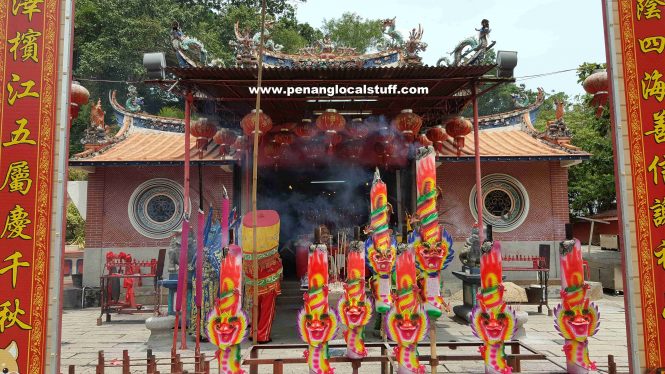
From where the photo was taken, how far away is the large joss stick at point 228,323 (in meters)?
4.13

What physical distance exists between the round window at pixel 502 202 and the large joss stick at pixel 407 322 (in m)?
7.49

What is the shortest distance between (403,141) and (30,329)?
662 cm

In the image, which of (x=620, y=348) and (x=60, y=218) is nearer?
(x=60, y=218)

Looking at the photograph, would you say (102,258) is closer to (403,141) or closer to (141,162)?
(141,162)

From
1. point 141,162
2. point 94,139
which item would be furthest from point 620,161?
point 94,139

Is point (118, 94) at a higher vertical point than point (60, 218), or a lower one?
higher

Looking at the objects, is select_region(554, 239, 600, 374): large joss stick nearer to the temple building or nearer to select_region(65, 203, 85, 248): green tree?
the temple building

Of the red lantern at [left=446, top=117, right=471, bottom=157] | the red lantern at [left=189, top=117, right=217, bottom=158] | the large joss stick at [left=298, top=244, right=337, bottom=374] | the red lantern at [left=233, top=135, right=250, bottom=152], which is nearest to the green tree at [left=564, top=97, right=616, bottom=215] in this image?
the red lantern at [left=446, top=117, right=471, bottom=157]

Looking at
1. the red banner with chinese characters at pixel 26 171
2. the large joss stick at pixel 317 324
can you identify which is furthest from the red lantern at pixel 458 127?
the red banner with chinese characters at pixel 26 171

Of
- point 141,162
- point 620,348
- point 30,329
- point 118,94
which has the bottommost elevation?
point 620,348

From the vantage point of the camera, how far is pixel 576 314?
436cm

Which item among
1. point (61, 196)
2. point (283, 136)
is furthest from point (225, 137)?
point (61, 196)

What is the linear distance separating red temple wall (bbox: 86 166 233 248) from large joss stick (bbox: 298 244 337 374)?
7.22 metres

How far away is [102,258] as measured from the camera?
1128cm
